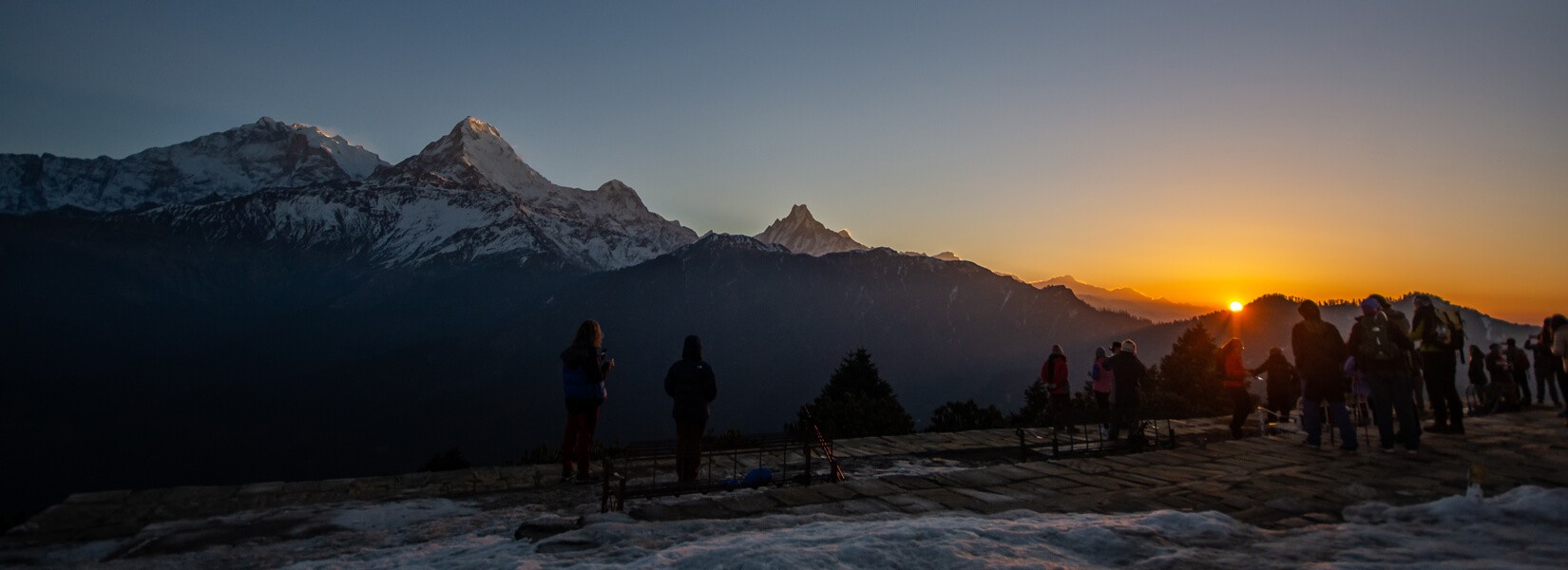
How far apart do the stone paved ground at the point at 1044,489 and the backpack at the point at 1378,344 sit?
1128 mm

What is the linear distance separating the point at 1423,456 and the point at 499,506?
33.2ft

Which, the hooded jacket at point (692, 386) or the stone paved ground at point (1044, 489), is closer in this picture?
the stone paved ground at point (1044, 489)

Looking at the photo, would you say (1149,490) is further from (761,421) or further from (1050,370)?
(761,421)

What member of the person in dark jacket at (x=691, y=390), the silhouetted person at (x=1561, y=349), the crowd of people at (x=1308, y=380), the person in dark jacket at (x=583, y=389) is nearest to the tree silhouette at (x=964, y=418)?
the crowd of people at (x=1308, y=380)

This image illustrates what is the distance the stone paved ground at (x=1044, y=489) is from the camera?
572 cm

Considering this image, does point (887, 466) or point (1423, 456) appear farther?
point (887, 466)

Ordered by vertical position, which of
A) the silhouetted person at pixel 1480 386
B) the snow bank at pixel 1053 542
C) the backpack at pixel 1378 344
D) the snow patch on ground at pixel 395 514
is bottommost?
the snow patch on ground at pixel 395 514

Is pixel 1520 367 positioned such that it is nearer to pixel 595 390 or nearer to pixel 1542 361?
pixel 1542 361

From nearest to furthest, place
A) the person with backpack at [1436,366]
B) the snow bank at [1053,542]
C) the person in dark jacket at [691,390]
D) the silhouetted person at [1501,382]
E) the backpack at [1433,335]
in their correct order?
1. the snow bank at [1053,542]
2. the person in dark jacket at [691,390]
3. the person with backpack at [1436,366]
4. the backpack at [1433,335]
5. the silhouetted person at [1501,382]

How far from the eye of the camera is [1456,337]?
1262 cm

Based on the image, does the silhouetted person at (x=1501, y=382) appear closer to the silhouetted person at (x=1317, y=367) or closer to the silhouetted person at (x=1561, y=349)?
the silhouetted person at (x=1561, y=349)

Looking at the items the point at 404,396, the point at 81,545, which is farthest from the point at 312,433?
the point at 81,545

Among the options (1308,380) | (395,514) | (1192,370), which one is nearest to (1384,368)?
(1308,380)

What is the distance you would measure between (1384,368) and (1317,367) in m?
0.70
